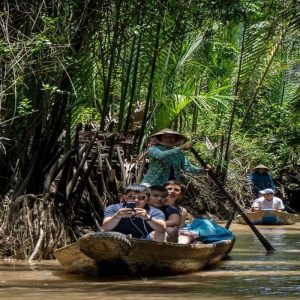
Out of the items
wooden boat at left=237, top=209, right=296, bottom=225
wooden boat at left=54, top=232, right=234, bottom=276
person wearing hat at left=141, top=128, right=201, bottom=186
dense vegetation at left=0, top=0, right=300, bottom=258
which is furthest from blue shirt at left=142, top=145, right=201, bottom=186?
wooden boat at left=237, top=209, right=296, bottom=225

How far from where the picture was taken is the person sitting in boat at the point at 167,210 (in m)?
9.74

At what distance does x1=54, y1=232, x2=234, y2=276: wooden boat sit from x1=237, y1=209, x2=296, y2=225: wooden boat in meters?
9.73

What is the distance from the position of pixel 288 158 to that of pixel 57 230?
1434 cm

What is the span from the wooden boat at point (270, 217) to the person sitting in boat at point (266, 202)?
0.24 m

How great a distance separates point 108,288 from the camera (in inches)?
330

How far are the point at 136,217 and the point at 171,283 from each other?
0.80 meters

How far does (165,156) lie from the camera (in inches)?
431

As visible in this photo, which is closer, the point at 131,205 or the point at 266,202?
the point at 131,205

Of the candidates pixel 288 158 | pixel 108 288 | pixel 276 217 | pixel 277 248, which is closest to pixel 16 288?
pixel 108 288

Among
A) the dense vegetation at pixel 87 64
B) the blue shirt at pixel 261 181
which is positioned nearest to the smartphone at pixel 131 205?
the dense vegetation at pixel 87 64

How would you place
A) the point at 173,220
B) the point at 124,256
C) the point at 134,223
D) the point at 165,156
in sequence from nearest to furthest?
the point at 124,256 < the point at 134,223 < the point at 173,220 < the point at 165,156

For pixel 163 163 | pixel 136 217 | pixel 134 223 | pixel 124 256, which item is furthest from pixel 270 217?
pixel 124 256

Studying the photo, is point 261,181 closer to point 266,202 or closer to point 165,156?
point 266,202

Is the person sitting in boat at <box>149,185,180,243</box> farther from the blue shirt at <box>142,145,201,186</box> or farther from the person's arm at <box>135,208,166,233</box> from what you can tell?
the blue shirt at <box>142,145,201,186</box>
